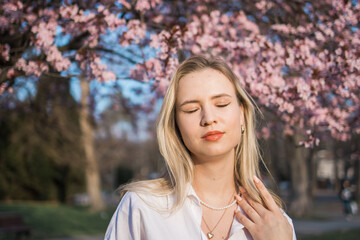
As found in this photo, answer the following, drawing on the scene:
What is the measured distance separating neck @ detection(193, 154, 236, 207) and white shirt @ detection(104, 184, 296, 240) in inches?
6.1

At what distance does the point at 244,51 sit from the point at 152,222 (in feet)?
9.49

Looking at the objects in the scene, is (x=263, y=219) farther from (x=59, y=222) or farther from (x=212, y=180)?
(x=59, y=222)

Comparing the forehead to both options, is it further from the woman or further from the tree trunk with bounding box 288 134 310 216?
the tree trunk with bounding box 288 134 310 216

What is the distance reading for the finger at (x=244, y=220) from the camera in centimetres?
205

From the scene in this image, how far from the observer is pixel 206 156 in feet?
6.91

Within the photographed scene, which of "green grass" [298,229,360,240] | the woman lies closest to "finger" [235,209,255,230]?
the woman

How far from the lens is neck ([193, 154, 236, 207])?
218cm

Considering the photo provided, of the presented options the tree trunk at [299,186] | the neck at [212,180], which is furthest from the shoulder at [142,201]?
the tree trunk at [299,186]

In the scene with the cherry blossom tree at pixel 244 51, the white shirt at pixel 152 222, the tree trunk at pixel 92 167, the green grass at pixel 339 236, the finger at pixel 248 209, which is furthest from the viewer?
the tree trunk at pixel 92 167

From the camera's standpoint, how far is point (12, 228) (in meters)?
10.7

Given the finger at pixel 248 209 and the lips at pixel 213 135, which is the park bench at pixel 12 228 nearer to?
the finger at pixel 248 209

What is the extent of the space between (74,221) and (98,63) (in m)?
11.2

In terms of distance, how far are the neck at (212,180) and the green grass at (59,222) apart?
10284 mm

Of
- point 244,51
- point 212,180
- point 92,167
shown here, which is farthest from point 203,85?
point 92,167
